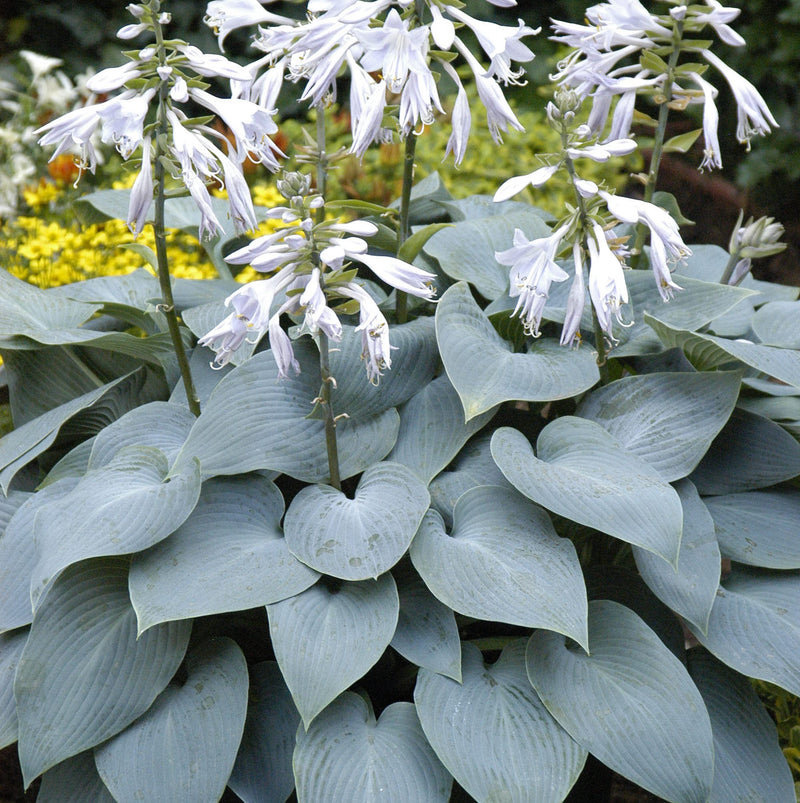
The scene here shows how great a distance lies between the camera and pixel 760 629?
1.63m

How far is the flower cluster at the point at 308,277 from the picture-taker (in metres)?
1.47

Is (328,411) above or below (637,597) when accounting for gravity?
above

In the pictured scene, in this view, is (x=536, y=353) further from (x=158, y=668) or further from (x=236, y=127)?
(x=158, y=668)

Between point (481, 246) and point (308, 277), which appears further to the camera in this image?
point (481, 246)

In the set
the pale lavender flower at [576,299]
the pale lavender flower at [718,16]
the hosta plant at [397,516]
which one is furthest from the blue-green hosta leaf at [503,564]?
the pale lavender flower at [718,16]

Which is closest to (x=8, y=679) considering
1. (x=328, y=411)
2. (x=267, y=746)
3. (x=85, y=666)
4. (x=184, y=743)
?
(x=85, y=666)

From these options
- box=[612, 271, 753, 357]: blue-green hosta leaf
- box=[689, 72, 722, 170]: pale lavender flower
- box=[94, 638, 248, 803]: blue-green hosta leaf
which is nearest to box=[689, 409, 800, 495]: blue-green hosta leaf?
box=[612, 271, 753, 357]: blue-green hosta leaf

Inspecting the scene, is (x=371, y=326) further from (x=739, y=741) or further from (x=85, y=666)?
(x=739, y=741)

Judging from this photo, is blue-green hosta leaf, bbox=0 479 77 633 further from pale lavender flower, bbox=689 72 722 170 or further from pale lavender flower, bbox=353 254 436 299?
pale lavender flower, bbox=689 72 722 170

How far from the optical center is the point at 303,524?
5.34ft

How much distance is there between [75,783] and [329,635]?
1.92 feet

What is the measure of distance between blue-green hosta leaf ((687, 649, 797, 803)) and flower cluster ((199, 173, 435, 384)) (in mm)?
913

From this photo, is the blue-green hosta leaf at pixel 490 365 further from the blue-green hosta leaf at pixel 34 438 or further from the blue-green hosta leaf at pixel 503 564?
the blue-green hosta leaf at pixel 34 438

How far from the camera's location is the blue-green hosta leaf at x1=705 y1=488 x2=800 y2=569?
1.75 metres
